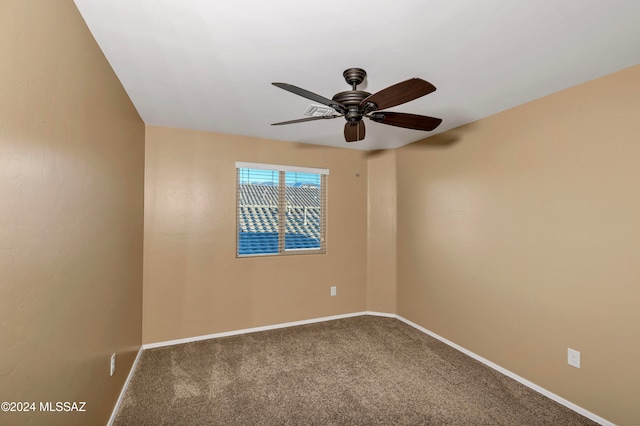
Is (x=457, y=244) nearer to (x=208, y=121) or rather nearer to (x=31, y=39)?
(x=208, y=121)

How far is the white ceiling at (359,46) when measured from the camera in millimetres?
1386

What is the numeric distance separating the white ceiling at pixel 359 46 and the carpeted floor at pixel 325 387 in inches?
95.7

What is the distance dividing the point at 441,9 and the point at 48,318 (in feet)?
7.29

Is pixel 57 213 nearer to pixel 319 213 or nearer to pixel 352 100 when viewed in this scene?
pixel 352 100

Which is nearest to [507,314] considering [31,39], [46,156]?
[46,156]

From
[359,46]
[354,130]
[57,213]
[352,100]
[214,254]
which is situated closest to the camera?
[57,213]

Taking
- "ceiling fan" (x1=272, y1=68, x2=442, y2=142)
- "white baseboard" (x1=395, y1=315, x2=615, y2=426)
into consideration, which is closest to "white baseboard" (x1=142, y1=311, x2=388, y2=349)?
"white baseboard" (x1=395, y1=315, x2=615, y2=426)

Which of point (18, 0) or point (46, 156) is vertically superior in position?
point (18, 0)

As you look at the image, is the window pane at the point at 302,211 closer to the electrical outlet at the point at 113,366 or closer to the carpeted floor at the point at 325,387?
the carpeted floor at the point at 325,387

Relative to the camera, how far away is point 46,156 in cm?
114

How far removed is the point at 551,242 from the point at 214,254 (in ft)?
10.8

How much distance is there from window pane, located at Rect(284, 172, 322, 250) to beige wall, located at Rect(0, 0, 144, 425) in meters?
2.03

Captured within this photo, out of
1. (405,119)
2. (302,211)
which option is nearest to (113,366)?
(302,211)

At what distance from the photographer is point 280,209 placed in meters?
3.77
